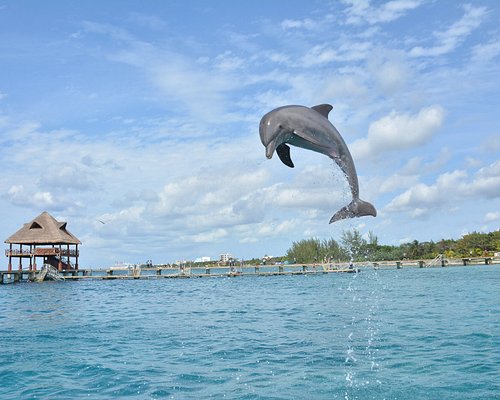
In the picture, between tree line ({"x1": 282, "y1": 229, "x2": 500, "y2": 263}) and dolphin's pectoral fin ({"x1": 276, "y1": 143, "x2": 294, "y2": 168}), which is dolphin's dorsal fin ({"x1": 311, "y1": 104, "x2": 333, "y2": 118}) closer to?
dolphin's pectoral fin ({"x1": 276, "y1": 143, "x2": 294, "y2": 168})

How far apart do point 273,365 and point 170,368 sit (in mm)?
2197

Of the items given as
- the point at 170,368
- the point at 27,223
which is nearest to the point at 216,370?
the point at 170,368

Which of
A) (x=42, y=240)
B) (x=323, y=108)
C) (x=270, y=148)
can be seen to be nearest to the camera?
(x=270, y=148)

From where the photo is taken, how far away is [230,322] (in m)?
18.1

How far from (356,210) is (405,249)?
101693 mm

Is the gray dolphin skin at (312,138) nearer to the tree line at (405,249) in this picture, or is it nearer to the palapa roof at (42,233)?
the palapa roof at (42,233)

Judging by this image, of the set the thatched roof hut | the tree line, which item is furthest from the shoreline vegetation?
the thatched roof hut

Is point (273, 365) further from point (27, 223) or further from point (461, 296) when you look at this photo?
point (27, 223)

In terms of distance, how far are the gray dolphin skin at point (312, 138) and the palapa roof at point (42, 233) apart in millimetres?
53385

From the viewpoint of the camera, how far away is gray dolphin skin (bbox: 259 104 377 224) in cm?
469

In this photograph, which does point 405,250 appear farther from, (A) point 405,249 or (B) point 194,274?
(B) point 194,274

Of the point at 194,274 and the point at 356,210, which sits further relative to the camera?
the point at 194,274

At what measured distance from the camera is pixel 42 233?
55.2 meters

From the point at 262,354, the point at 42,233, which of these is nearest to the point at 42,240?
the point at 42,233
